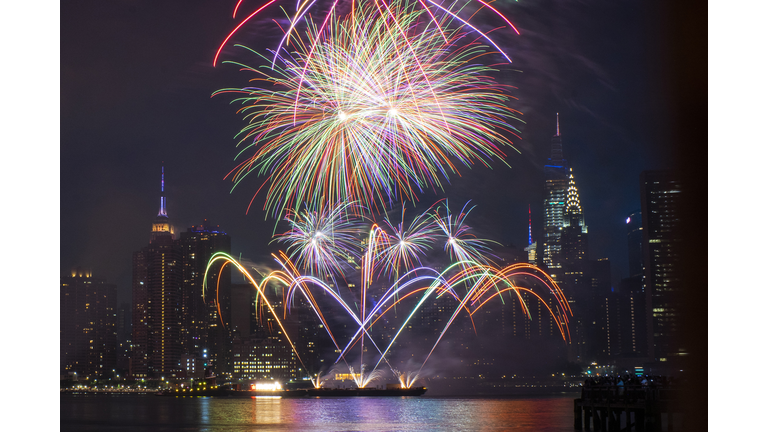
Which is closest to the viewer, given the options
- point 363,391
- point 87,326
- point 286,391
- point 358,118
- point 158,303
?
point 358,118

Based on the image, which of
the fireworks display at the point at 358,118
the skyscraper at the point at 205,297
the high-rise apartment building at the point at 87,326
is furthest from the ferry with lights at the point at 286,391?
the fireworks display at the point at 358,118

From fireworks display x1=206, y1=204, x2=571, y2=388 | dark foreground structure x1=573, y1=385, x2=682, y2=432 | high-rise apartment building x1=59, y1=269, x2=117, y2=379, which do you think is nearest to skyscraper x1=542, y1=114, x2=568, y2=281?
fireworks display x1=206, y1=204, x2=571, y2=388

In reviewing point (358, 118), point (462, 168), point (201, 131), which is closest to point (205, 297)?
point (201, 131)

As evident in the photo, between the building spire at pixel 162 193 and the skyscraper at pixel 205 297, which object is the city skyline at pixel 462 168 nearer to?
the building spire at pixel 162 193

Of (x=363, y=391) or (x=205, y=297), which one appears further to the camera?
(x=363, y=391)

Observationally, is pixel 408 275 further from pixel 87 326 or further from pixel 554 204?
pixel 87 326

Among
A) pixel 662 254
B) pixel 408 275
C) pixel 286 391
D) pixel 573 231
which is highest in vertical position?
pixel 573 231
